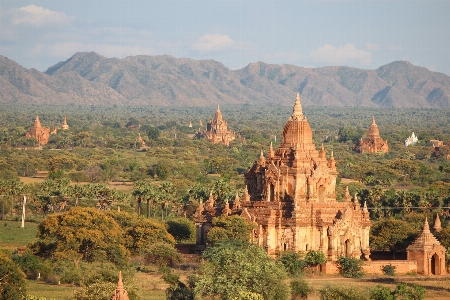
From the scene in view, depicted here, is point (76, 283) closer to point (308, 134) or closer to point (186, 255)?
point (186, 255)

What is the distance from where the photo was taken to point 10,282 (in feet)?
174

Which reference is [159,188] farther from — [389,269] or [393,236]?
[389,269]

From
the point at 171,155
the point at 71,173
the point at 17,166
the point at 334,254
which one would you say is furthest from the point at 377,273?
the point at 171,155

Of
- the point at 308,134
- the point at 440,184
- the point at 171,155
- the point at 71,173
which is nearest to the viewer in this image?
the point at 308,134

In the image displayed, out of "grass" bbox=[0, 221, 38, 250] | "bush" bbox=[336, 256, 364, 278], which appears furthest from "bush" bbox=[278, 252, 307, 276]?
"grass" bbox=[0, 221, 38, 250]

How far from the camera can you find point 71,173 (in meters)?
126

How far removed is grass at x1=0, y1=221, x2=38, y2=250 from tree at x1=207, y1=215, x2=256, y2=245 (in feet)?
44.0

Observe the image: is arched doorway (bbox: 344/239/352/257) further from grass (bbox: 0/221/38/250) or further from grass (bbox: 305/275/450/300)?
grass (bbox: 0/221/38/250)

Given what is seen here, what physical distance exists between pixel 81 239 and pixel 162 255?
14.8ft

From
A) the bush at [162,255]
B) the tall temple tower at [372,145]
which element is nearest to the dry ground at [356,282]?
the bush at [162,255]

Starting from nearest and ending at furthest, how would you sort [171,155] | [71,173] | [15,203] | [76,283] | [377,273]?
1. [76,283]
2. [377,273]
3. [15,203]
4. [71,173]
5. [171,155]

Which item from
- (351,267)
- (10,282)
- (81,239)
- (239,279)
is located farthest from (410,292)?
(81,239)

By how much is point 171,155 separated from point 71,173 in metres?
38.0

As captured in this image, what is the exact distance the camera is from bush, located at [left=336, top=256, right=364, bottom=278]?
64.9m
